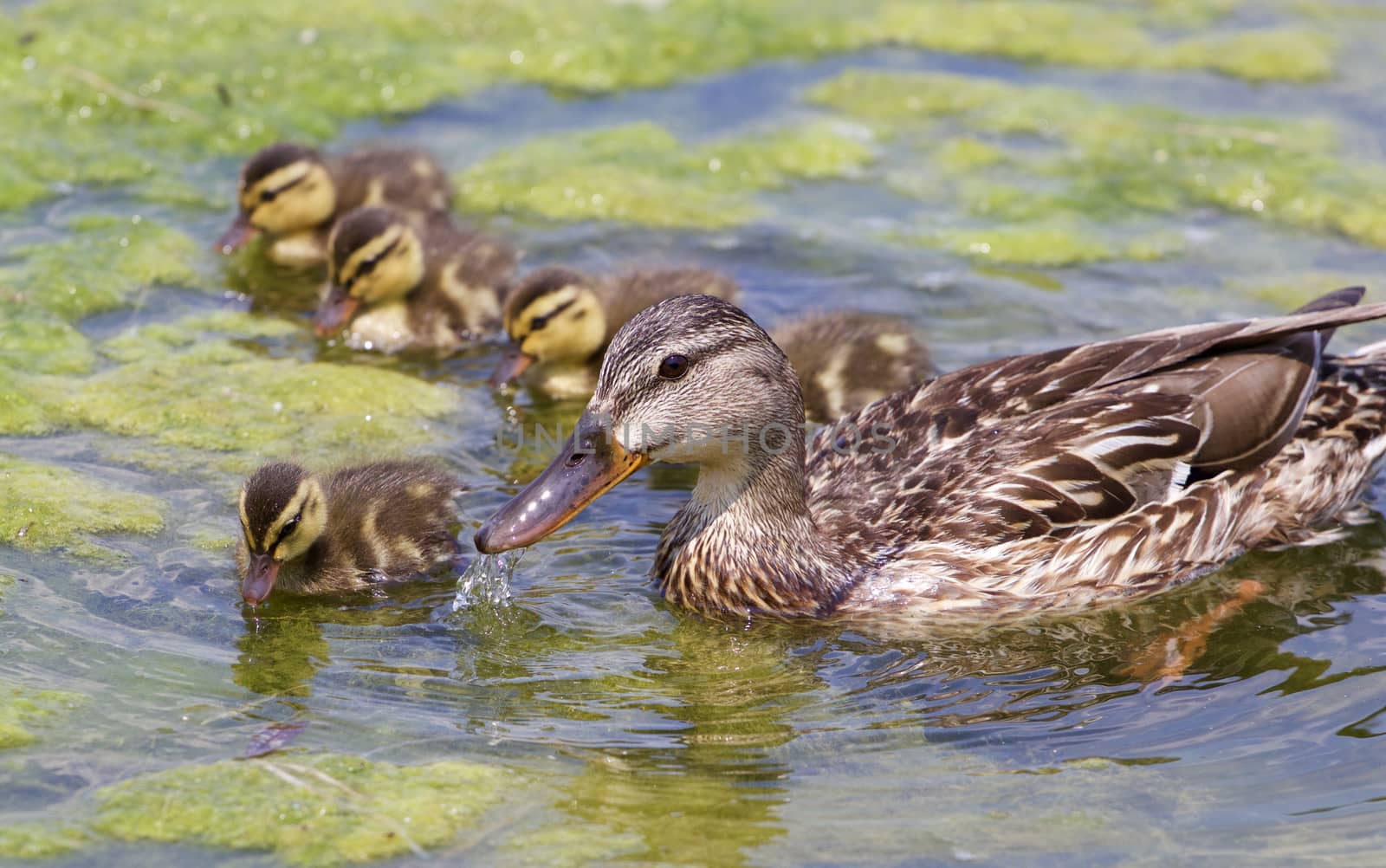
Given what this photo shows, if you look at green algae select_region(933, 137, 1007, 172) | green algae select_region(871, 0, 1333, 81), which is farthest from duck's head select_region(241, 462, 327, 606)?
green algae select_region(871, 0, 1333, 81)

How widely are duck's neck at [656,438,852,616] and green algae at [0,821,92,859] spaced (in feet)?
5.78

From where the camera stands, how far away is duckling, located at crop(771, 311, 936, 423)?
5773mm

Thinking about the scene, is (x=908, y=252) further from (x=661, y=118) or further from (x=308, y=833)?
(x=308, y=833)

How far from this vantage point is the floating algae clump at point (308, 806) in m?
3.33

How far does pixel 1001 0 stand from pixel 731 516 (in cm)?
638

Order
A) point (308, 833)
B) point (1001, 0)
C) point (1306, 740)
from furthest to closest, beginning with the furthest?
point (1001, 0) < point (1306, 740) < point (308, 833)

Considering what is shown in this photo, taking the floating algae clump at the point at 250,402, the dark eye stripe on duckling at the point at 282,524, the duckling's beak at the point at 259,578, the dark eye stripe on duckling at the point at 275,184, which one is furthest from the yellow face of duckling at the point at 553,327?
the duckling's beak at the point at 259,578

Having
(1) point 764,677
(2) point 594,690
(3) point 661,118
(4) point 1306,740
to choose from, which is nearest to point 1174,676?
(4) point 1306,740

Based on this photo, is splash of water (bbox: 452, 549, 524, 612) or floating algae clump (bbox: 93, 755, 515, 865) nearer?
floating algae clump (bbox: 93, 755, 515, 865)

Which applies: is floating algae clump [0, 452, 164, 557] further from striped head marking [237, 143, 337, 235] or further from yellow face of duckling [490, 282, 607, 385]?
striped head marking [237, 143, 337, 235]

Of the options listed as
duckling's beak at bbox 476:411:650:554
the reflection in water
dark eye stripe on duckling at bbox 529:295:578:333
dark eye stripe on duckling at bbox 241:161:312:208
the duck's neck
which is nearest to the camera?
the reflection in water

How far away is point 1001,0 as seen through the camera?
10.0 meters

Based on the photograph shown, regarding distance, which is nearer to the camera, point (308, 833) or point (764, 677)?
point (308, 833)

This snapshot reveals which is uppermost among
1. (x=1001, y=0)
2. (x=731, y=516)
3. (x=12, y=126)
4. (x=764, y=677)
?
(x=1001, y=0)
